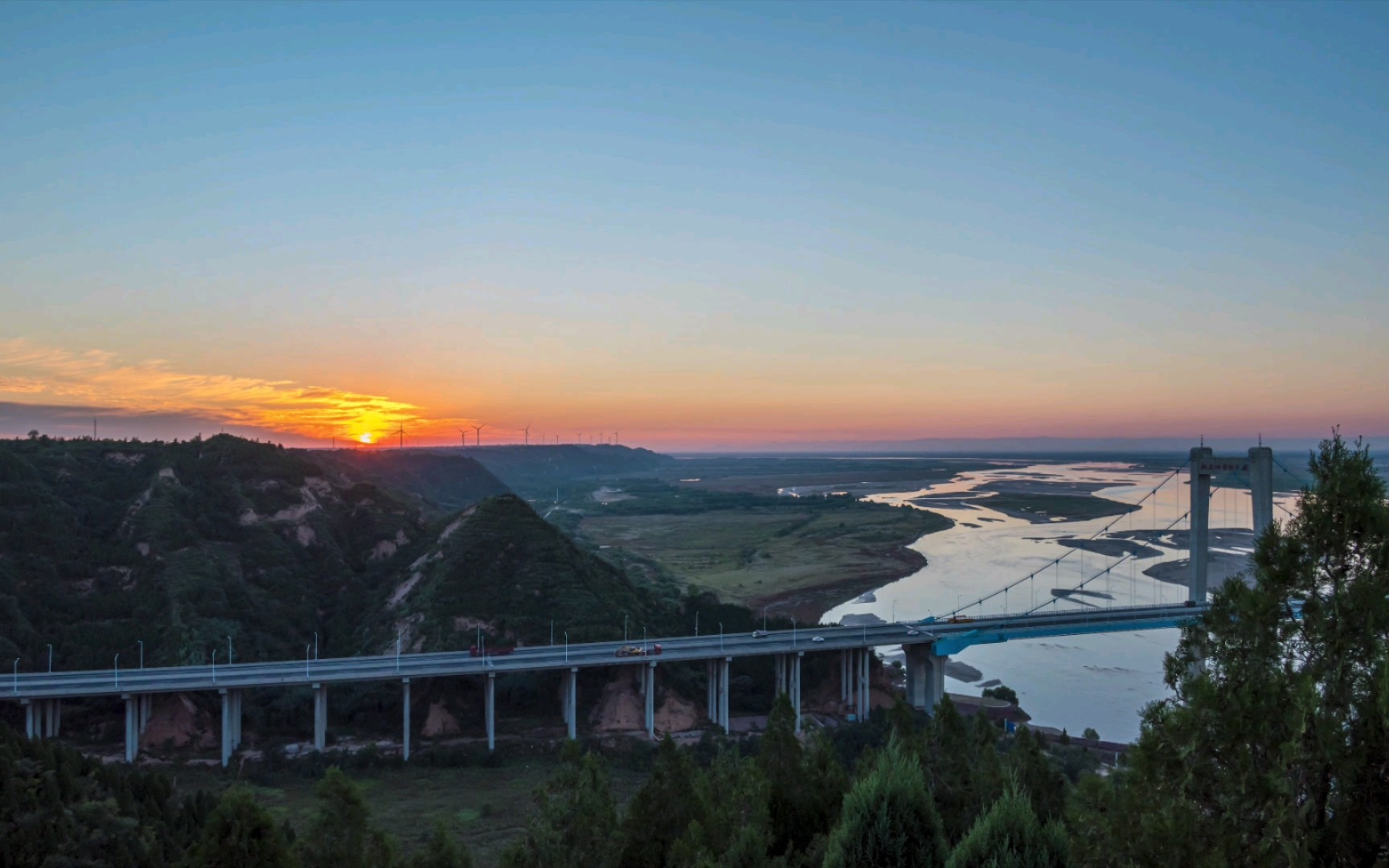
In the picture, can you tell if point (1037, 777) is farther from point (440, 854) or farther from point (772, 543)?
point (772, 543)

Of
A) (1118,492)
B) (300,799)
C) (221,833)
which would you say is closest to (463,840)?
(300,799)

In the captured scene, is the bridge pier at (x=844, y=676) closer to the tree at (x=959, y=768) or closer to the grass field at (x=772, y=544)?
the grass field at (x=772, y=544)

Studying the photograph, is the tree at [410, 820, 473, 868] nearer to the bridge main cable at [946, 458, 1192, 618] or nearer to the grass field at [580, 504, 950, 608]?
the bridge main cable at [946, 458, 1192, 618]

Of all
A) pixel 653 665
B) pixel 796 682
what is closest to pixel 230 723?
pixel 653 665

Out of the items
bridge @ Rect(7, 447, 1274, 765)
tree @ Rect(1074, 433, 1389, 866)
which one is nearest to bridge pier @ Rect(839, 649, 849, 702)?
bridge @ Rect(7, 447, 1274, 765)

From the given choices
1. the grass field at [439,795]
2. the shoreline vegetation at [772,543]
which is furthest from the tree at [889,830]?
the shoreline vegetation at [772,543]

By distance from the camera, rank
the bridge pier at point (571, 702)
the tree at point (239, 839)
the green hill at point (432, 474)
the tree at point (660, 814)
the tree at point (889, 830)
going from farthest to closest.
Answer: the green hill at point (432, 474), the bridge pier at point (571, 702), the tree at point (660, 814), the tree at point (239, 839), the tree at point (889, 830)

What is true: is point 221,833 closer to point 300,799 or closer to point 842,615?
point 300,799
